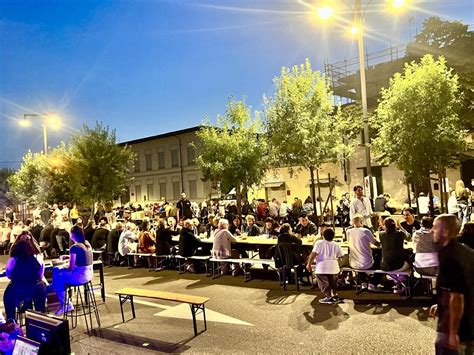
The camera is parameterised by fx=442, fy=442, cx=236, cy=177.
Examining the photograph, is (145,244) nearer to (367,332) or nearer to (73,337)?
(73,337)

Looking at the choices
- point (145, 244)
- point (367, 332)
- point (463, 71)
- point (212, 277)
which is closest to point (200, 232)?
point (145, 244)

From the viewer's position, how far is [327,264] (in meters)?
8.61

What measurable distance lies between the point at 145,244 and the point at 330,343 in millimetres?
8480

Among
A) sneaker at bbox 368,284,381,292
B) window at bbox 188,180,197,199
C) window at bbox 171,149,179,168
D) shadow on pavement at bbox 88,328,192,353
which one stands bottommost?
shadow on pavement at bbox 88,328,192,353

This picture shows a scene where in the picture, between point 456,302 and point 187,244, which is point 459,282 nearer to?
point 456,302

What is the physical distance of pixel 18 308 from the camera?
23.0ft

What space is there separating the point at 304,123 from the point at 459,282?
1477 centimetres

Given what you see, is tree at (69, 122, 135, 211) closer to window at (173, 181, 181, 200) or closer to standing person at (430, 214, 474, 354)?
window at (173, 181, 181, 200)

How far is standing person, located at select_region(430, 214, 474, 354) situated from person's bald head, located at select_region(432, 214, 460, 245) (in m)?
0.10

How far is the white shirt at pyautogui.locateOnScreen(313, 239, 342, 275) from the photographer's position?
8.59 metres

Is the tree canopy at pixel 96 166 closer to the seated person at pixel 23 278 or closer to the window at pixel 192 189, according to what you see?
the window at pixel 192 189

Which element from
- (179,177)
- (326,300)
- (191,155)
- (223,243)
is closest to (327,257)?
(326,300)

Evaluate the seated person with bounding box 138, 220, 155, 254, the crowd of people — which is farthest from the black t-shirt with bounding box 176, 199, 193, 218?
the seated person with bounding box 138, 220, 155, 254

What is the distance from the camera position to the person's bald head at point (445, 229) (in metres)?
3.80
